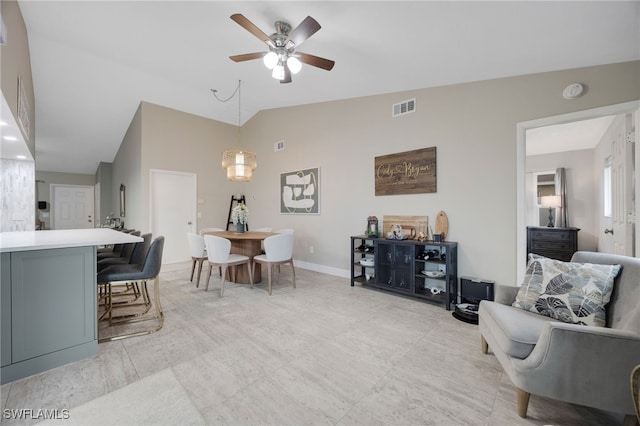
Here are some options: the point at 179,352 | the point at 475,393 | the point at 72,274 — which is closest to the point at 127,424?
the point at 179,352

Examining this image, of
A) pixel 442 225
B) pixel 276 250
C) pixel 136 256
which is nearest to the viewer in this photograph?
pixel 136 256

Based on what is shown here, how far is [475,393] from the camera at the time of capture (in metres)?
1.64

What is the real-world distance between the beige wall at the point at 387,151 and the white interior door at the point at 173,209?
201 millimetres

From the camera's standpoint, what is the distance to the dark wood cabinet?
4.48 metres

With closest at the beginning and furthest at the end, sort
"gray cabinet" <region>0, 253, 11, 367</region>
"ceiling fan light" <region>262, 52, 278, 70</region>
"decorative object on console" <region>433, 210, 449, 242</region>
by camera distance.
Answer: "gray cabinet" <region>0, 253, 11, 367</region>
"ceiling fan light" <region>262, 52, 278, 70</region>
"decorative object on console" <region>433, 210, 449, 242</region>

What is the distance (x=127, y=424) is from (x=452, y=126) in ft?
13.3

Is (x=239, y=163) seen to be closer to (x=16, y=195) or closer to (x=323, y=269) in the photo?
(x=323, y=269)

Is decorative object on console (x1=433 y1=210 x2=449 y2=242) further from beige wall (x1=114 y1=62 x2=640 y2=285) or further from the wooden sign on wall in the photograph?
the wooden sign on wall

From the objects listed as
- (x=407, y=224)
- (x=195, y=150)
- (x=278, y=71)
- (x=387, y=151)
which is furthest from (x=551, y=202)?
(x=195, y=150)

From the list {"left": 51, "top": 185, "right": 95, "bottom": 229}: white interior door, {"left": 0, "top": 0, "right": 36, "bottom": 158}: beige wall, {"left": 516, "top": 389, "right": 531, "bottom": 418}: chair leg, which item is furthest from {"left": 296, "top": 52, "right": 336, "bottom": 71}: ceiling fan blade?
{"left": 51, "top": 185, "right": 95, "bottom": 229}: white interior door

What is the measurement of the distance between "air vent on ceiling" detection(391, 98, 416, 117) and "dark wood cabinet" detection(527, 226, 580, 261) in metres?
3.42

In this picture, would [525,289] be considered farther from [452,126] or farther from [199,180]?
[199,180]

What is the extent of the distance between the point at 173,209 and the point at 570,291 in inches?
244

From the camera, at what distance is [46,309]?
1.88 m
